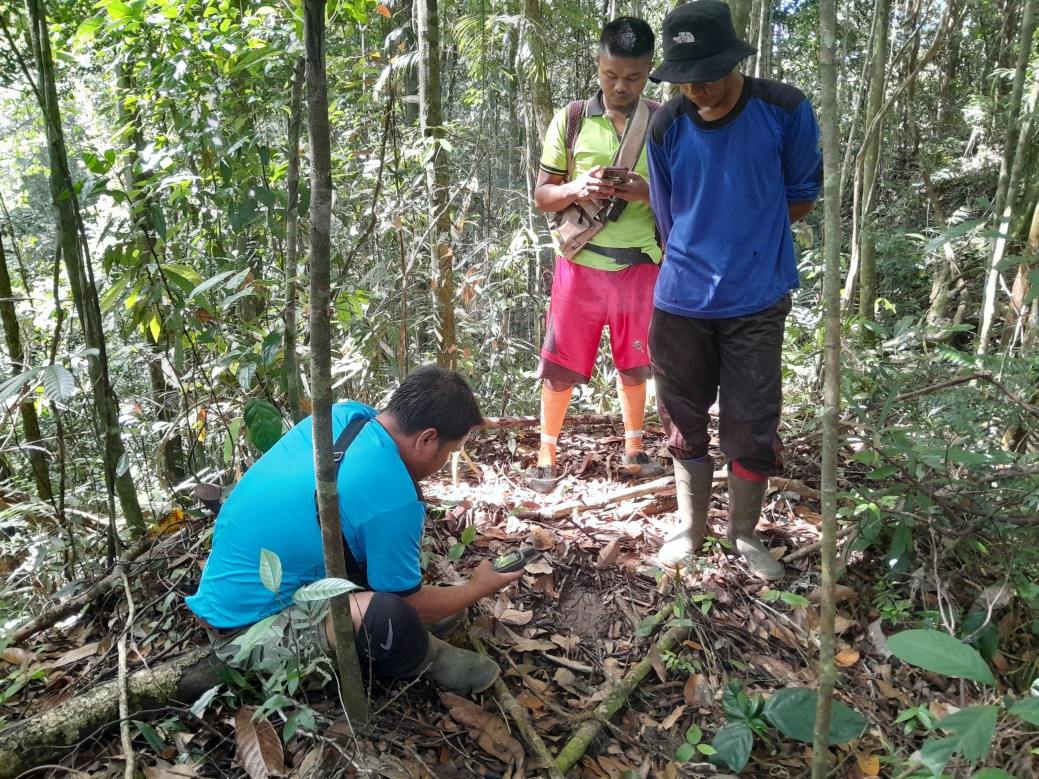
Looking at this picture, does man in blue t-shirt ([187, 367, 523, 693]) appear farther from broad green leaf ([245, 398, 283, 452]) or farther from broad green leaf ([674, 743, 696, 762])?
broad green leaf ([674, 743, 696, 762])

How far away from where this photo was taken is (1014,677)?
250 cm

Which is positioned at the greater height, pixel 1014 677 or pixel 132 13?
pixel 132 13

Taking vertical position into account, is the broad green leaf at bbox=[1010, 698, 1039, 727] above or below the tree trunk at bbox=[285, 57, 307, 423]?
below

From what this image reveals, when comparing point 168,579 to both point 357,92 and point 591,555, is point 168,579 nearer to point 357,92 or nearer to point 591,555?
point 591,555

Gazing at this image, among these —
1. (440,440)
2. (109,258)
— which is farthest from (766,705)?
(109,258)

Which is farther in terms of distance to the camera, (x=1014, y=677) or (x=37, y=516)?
(x=37, y=516)

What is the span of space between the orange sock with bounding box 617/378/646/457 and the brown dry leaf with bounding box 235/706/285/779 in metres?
2.48

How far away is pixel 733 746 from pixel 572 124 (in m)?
2.88

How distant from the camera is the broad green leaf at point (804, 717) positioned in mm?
2092

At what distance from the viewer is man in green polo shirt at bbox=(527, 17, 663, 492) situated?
3355 millimetres

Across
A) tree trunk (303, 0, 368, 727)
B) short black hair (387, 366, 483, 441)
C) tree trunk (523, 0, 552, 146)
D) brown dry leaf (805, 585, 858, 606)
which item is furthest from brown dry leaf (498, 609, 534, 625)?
tree trunk (523, 0, 552, 146)

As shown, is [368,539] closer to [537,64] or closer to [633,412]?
[633,412]

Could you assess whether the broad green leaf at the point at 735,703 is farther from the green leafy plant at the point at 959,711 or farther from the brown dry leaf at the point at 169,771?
the brown dry leaf at the point at 169,771

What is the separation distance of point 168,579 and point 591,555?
1.78 metres
